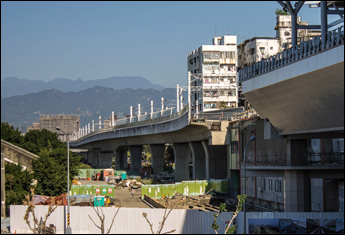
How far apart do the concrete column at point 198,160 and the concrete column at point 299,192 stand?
3785 cm

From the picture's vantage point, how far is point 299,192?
3566 cm

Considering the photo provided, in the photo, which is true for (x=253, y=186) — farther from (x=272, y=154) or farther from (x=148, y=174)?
(x=148, y=174)

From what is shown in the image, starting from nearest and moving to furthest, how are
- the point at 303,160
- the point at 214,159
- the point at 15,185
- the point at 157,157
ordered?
the point at 303,160, the point at 15,185, the point at 214,159, the point at 157,157

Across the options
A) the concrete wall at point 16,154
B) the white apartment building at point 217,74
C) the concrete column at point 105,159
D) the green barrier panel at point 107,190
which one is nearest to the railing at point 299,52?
the green barrier panel at point 107,190

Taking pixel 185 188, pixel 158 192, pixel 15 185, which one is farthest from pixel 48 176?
pixel 185 188

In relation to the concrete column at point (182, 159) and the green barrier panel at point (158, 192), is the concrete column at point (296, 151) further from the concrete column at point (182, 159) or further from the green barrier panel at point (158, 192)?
the concrete column at point (182, 159)

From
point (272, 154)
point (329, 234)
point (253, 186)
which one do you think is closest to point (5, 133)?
point (253, 186)

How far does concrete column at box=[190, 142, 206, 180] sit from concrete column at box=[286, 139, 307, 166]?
1445 inches

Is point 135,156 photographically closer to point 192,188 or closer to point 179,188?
point 192,188

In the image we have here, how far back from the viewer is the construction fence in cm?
5556

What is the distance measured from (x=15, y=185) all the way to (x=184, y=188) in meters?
20.2

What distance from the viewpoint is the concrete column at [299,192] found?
35625mm

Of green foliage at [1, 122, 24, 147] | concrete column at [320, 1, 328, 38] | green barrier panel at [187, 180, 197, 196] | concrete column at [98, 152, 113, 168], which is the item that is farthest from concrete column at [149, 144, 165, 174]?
concrete column at [320, 1, 328, 38]

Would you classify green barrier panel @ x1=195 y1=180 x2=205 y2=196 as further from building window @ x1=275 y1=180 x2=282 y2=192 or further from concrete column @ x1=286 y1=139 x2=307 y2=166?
concrete column @ x1=286 y1=139 x2=307 y2=166
